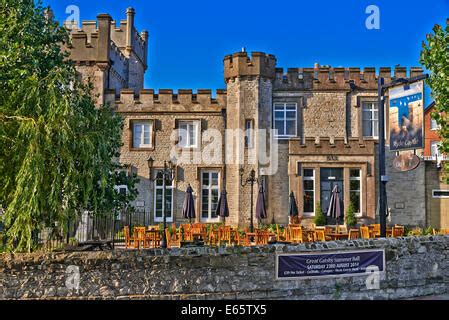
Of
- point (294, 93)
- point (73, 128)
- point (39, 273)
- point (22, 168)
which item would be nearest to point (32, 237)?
point (39, 273)

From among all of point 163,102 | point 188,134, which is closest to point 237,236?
point 188,134

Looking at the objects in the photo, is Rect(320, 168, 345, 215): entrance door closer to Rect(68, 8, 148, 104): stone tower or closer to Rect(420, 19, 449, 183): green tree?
Rect(420, 19, 449, 183): green tree

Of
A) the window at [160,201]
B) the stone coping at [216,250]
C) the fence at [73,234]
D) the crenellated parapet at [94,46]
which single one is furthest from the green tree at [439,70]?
the crenellated parapet at [94,46]

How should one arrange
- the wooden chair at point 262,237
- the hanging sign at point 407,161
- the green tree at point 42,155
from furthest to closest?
the wooden chair at point 262,237
the hanging sign at point 407,161
the green tree at point 42,155

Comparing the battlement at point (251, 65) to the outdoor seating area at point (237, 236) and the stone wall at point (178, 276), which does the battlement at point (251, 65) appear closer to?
the outdoor seating area at point (237, 236)

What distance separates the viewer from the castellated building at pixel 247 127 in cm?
2662

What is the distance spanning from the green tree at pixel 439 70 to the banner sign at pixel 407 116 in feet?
12.3

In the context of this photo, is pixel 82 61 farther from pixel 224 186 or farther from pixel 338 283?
pixel 338 283

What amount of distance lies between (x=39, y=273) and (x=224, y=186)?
17564 millimetres

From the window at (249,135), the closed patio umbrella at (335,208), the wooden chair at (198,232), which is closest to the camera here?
the wooden chair at (198,232)

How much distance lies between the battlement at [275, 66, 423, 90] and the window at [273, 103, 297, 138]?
1.03 meters

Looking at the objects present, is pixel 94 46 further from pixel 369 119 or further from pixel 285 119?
pixel 369 119

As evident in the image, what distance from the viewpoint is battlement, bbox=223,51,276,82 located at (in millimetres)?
27203

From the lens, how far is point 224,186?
90.3 feet
